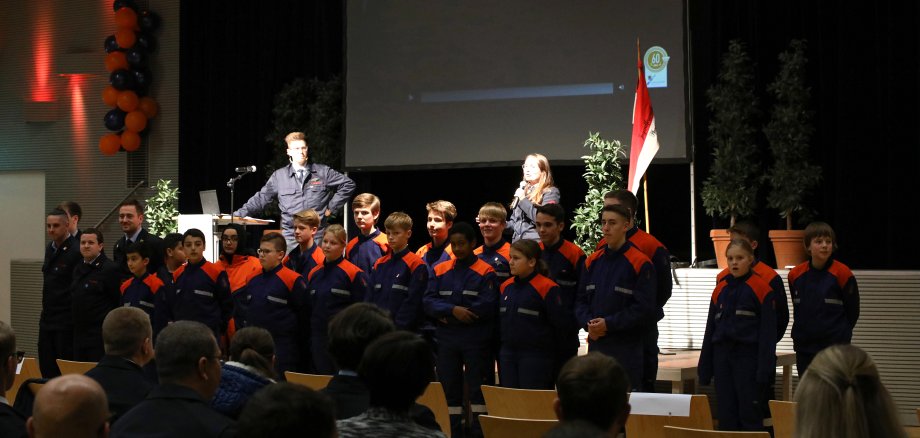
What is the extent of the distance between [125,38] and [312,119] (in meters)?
2.65

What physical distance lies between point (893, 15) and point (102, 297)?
21.0 feet

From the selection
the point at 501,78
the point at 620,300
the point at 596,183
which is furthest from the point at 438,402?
the point at 501,78

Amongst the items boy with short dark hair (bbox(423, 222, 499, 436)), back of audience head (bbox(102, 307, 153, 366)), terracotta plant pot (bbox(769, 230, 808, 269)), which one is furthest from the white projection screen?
back of audience head (bbox(102, 307, 153, 366))

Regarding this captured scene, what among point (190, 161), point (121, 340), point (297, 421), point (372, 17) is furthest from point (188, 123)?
point (297, 421)

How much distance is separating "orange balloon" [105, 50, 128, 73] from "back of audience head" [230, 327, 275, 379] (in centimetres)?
900

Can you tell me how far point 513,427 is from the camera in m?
3.54

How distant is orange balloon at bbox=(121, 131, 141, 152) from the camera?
467 inches

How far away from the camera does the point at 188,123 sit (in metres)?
11.9

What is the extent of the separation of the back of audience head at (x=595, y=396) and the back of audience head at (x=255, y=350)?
1.33 m

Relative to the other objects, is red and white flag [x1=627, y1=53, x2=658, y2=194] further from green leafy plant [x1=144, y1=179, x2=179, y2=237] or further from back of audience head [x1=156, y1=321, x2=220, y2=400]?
back of audience head [x1=156, y1=321, x2=220, y2=400]

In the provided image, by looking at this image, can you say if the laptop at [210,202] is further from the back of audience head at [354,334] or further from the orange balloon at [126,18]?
the back of audience head at [354,334]

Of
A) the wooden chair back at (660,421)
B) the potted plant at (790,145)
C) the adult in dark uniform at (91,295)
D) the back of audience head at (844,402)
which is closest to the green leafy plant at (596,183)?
the potted plant at (790,145)

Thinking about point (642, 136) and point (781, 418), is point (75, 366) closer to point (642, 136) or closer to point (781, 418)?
point (781, 418)

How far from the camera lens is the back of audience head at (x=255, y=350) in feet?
11.0
